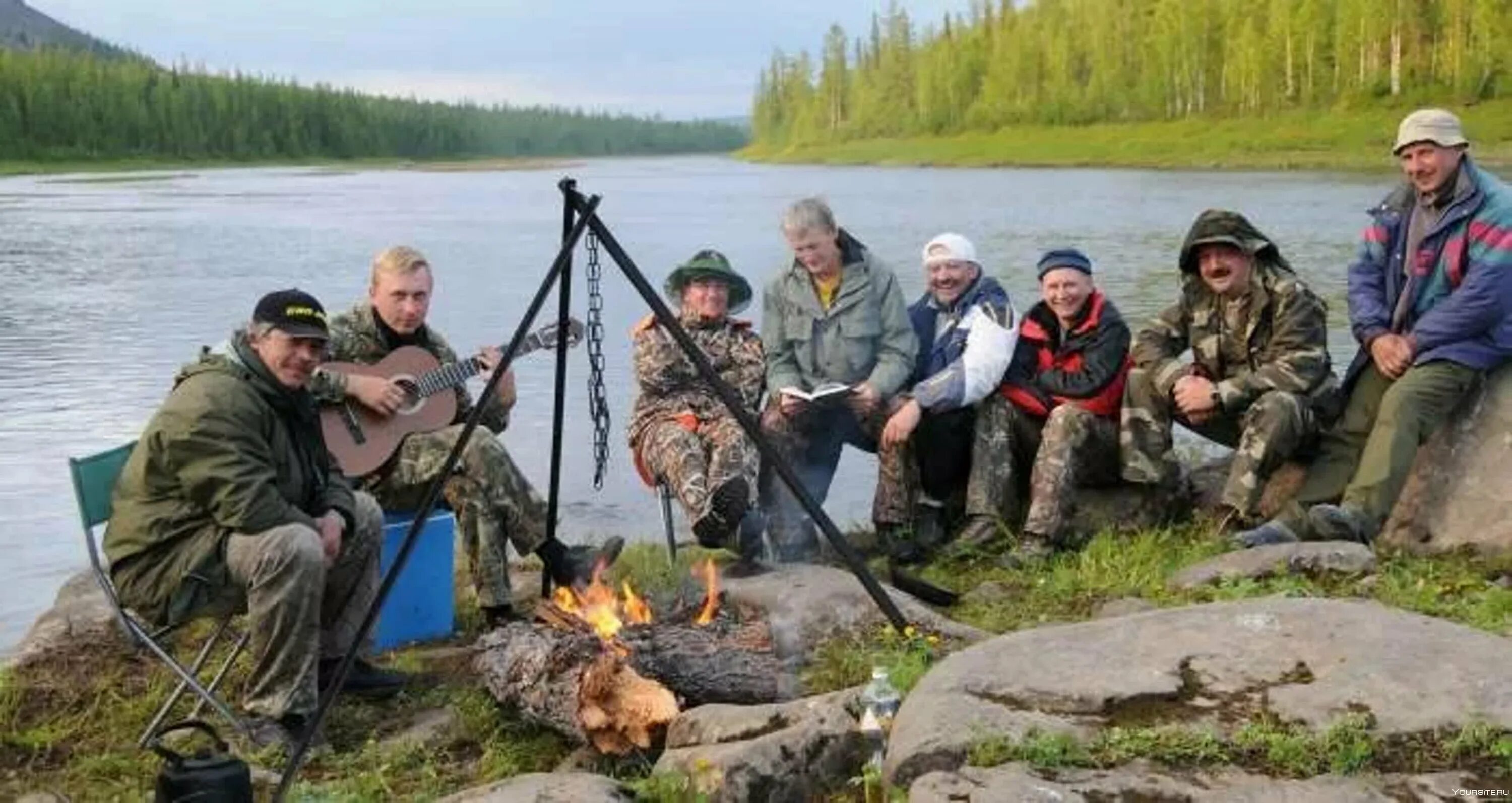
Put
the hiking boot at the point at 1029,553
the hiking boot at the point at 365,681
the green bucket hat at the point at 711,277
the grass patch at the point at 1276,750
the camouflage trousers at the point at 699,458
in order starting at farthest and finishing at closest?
the green bucket hat at the point at 711,277
the hiking boot at the point at 1029,553
the camouflage trousers at the point at 699,458
the hiking boot at the point at 365,681
the grass patch at the point at 1276,750

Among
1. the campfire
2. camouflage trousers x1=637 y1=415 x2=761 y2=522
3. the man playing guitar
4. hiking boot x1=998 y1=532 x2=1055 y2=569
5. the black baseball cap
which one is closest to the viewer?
the campfire

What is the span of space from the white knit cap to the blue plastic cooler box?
2301mm

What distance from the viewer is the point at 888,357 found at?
252 inches

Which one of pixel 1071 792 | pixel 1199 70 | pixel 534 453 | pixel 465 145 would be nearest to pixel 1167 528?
pixel 1071 792

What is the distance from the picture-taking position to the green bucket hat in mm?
6234

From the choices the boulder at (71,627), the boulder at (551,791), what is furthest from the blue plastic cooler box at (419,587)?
the boulder at (551,791)

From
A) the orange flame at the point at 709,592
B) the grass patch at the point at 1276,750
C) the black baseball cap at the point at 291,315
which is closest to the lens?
the grass patch at the point at 1276,750

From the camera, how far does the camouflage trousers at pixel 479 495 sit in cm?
567

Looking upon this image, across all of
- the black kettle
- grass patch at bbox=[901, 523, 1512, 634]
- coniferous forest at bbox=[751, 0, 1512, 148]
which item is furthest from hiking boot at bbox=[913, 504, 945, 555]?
coniferous forest at bbox=[751, 0, 1512, 148]

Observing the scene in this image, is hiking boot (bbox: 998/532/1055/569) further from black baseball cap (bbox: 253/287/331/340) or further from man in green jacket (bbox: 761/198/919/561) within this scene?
black baseball cap (bbox: 253/287/331/340)

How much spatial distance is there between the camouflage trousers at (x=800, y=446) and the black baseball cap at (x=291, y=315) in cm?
228

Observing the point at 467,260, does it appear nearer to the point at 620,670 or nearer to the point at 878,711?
the point at 620,670

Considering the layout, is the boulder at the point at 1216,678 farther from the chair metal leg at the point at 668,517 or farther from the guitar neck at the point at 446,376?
the guitar neck at the point at 446,376

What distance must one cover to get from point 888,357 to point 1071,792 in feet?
10.8
